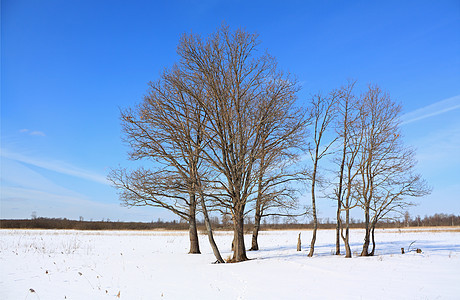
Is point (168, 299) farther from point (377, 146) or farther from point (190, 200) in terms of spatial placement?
point (377, 146)

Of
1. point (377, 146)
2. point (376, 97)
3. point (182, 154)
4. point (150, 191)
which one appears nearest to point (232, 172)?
point (182, 154)

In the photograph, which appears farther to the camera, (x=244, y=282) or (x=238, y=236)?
(x=238, y=236)

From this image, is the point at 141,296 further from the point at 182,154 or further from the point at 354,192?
the point at 354,192

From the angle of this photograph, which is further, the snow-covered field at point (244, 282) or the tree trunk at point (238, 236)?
the tree trunk at point (238, 236)

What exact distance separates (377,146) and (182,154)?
35.9 ft

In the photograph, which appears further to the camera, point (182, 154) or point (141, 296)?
point (182, 154)

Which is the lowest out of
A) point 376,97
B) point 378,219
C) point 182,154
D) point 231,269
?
point 231,269

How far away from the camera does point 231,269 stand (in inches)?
508

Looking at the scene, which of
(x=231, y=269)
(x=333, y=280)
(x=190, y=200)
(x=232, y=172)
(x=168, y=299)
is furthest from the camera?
(x=190, y=200)

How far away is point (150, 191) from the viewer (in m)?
15.6

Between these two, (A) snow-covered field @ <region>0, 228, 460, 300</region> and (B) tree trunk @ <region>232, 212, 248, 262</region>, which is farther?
(B) tree trunk @ <region>232, 212, 248, 262</region>

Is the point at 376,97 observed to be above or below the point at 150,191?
above

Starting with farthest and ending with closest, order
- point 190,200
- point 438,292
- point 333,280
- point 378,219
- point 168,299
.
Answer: point 190,200 → point 378,219 → point 333,280 → point 438,292 → point 168,299

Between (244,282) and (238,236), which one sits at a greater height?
(238,236)
